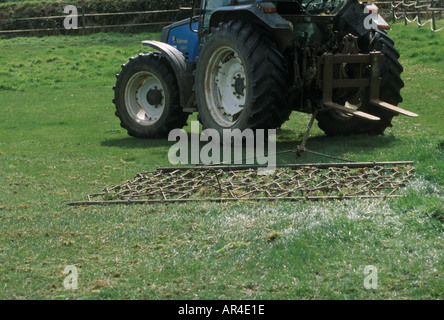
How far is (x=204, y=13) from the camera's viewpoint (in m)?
11.7

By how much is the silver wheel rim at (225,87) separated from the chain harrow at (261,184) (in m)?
2.36

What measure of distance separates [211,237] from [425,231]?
168 cm

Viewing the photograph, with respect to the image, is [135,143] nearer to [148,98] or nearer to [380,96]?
[148,98]

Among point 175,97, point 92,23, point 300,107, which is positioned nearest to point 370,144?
point 300,107

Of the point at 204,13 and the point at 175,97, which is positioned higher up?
the point at 204,13

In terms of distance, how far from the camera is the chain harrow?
7.29 m

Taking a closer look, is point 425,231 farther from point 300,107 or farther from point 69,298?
point 300,107

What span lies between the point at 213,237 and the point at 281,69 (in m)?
4.49

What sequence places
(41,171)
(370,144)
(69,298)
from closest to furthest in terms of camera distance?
1. (69,298)
2. (41,171)
3. (370,144)

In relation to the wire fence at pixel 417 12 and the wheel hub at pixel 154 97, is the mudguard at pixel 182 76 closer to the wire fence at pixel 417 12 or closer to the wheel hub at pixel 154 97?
the wheel hub at pixel 154 97

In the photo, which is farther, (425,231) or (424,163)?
(424,163)

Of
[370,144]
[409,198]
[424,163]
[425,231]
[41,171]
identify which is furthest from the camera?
[370,144]
